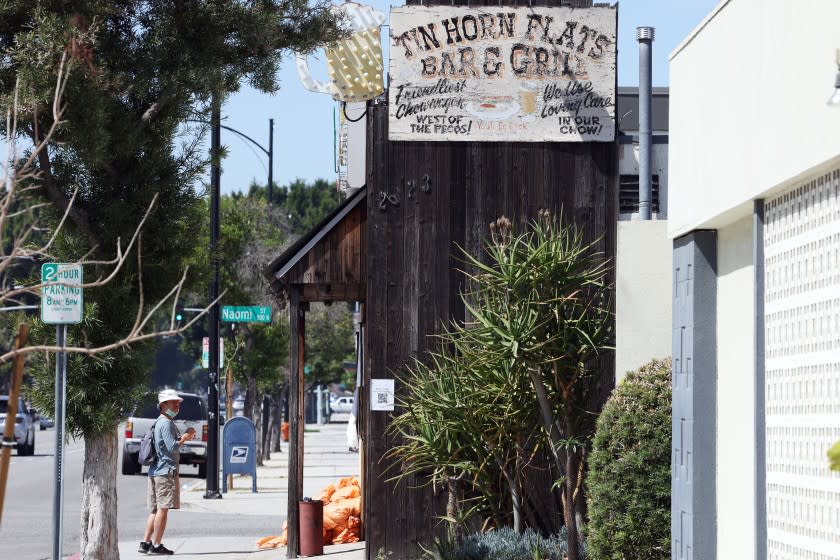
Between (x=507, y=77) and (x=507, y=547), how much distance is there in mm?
4640

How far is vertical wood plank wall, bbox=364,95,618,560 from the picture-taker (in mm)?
12664

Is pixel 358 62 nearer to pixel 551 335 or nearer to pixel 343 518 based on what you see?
pixel 551 335

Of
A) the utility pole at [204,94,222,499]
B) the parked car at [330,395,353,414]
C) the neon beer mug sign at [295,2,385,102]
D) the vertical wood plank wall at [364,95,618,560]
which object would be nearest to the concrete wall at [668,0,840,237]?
the vertical wood plank wall at [364,95,618,560]

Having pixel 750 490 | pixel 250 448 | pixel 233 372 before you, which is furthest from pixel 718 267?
pixel 233 372

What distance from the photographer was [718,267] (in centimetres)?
803

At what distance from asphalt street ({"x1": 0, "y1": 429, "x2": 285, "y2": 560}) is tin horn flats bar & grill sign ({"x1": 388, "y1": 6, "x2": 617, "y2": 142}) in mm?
5184

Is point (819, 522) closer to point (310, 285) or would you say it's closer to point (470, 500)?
point (470, 500)

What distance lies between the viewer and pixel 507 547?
11.1 m

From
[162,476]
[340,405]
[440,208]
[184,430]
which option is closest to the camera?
[440,208]

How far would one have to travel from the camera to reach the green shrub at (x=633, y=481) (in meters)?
9.21

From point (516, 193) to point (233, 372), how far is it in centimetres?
Result: 1931

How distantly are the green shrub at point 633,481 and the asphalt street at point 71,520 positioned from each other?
5519mm

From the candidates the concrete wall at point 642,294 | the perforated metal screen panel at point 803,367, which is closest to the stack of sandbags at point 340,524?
the concrete wall at point 642,294

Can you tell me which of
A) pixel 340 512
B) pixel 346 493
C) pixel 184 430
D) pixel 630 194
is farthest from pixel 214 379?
pixel 630 194
